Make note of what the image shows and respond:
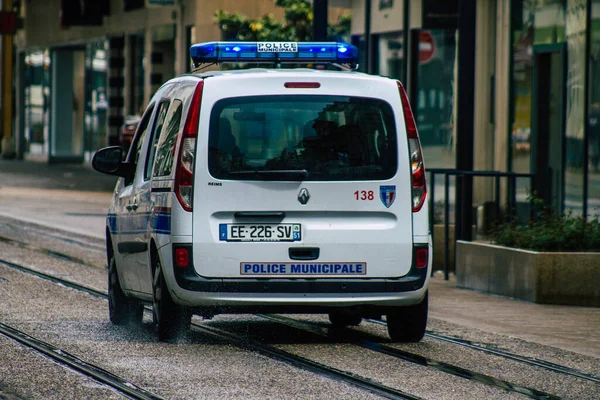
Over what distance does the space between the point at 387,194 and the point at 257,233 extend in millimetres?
879

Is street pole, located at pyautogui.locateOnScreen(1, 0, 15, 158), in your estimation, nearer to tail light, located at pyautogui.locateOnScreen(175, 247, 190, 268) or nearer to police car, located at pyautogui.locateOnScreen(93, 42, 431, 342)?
police car, located at pyautogui.locateOnScreen(93, 42, 431, 342)

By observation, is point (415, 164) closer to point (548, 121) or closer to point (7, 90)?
point (548, 121)

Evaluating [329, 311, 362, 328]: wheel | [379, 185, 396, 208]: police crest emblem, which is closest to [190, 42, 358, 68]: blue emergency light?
[379, 185, 396, 208]: police crest emblem

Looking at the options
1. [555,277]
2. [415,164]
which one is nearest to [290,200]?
[415,164]

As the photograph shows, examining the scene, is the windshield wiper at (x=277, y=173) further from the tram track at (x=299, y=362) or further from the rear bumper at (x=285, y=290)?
the tram track at (x=299, y=362)

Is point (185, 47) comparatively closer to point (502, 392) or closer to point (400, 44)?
point (400, 44)

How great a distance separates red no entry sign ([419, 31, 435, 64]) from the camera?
24.4 metres

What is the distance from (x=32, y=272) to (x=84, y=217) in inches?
384

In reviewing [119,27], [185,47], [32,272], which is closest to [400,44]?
[32,272]

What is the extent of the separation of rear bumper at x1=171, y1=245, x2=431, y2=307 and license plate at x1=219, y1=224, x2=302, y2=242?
25 centimetres

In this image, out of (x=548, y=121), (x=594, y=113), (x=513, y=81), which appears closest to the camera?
(x=594, y=113)

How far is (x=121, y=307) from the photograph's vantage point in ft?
36.5

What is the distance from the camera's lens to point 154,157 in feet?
33.9

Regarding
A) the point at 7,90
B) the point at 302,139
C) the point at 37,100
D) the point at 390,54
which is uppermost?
the point at 390,54
